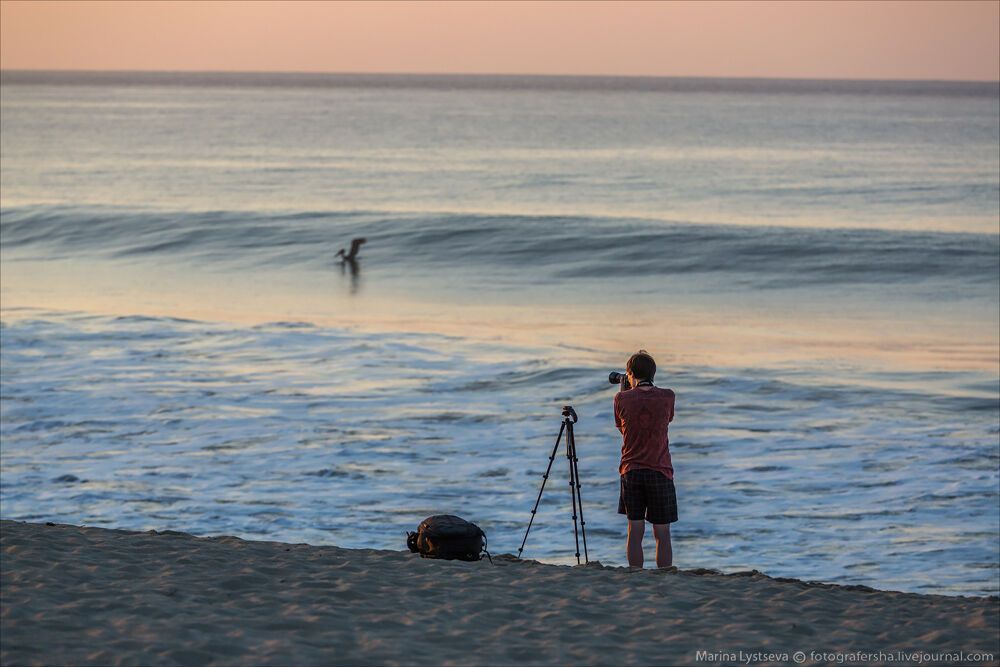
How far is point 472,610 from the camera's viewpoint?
691 cm

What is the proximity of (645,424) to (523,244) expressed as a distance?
85.4 ft

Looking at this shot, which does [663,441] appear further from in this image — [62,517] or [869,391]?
[869,391]

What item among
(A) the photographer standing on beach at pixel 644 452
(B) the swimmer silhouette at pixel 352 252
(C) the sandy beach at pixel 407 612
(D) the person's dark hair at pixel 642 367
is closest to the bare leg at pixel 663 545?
(A) the photographer standing on beach at pixel 644 452

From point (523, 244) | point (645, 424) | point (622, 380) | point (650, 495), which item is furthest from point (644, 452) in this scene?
point (523, 244)

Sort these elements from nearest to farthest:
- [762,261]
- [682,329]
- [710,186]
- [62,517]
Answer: [62,517], [682,329], [762,261], [710,186]

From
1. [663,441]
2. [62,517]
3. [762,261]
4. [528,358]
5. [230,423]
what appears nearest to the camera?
[663,441]

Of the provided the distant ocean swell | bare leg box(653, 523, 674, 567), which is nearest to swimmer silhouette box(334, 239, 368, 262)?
the distant ocean swell

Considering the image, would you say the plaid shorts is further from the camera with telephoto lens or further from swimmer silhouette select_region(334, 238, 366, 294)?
swimmer silhouette select_region(334, 238, 366, 294)

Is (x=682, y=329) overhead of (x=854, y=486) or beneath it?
overhead

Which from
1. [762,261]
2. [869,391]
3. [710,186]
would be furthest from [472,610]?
[710,186]

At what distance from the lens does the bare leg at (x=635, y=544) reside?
26.7 feet

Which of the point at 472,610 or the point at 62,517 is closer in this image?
the point at 472,610

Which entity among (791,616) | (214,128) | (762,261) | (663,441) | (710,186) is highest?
(214,128)

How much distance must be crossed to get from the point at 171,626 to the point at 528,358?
459 inches
